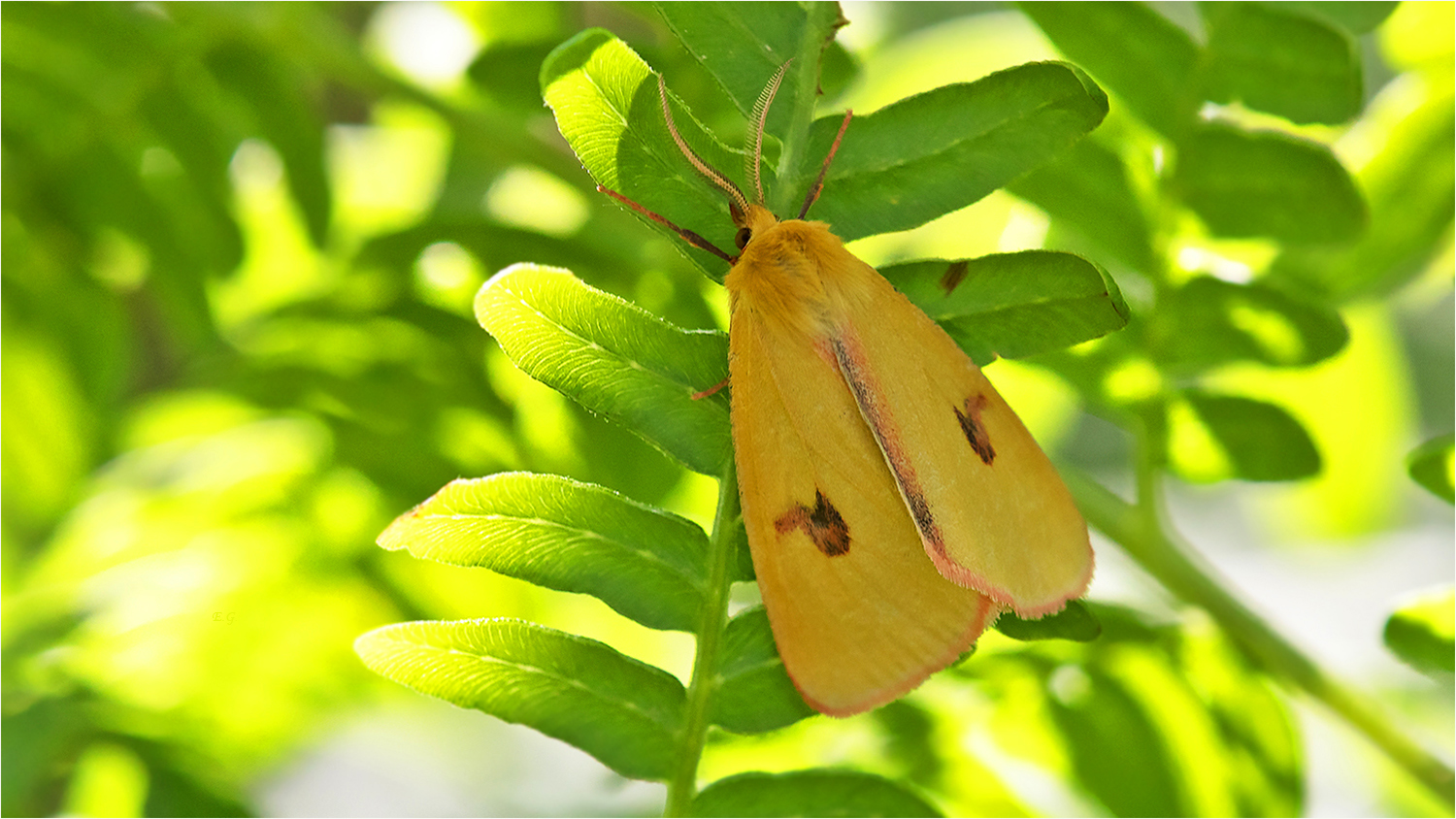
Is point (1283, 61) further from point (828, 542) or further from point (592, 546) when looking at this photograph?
point (592, 546)

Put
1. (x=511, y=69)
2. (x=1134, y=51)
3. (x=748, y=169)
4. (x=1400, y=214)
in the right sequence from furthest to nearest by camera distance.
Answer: (x=511, y=69) < (x=1400, y=214) < (x=1134, y=51) < (x=748, y=169)

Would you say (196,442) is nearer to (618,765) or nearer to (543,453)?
(543,453)

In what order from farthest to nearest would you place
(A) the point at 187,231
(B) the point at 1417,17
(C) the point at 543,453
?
(A) the point at 187,231 → (C) the point at 543,453 → (B) the point at 1417,17

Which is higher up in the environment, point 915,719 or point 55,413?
point 55,413

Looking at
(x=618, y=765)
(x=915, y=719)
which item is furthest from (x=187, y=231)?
(x=915, y=719)

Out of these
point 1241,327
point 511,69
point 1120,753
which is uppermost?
point 511,69

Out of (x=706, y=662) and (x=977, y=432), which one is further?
(x=977, y=432)

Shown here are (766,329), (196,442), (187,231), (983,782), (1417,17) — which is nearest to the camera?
(766,329)

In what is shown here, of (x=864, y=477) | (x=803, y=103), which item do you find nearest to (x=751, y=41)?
(x=803, y=103)
